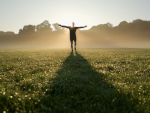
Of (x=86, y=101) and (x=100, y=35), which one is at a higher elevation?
(x=100, y=35)

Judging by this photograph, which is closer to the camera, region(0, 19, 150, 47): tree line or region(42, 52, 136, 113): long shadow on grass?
region(42, 52, 136, 113): long shadow on grass

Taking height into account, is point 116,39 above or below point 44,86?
above

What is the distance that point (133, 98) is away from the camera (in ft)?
12.2

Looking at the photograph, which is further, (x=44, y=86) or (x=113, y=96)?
(x=44, y=86)

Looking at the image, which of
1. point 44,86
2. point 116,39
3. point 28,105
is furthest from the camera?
point 116,39

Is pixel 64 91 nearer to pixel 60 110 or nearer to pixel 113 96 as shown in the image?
pixel 60 110

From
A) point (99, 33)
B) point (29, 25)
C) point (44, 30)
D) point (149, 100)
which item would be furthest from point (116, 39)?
point (149, 100)

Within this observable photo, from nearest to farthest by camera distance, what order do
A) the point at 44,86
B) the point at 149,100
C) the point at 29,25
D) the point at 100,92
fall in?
the point at 149,100 → the point at 100,92 → the point at 44,86 → the point at 29,25

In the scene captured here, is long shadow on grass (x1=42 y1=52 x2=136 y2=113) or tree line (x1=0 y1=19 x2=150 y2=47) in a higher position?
tree line (x1=0 y1=19 x2=150 y2=47)

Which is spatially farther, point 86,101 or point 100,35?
point 100,35

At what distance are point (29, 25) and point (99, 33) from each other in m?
81.6

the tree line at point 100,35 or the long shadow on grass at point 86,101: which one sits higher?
the tree line at point 100,35

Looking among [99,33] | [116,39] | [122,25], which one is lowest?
[116,39]

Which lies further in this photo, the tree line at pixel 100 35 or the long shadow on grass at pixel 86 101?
the tree line at pixel 100 35
